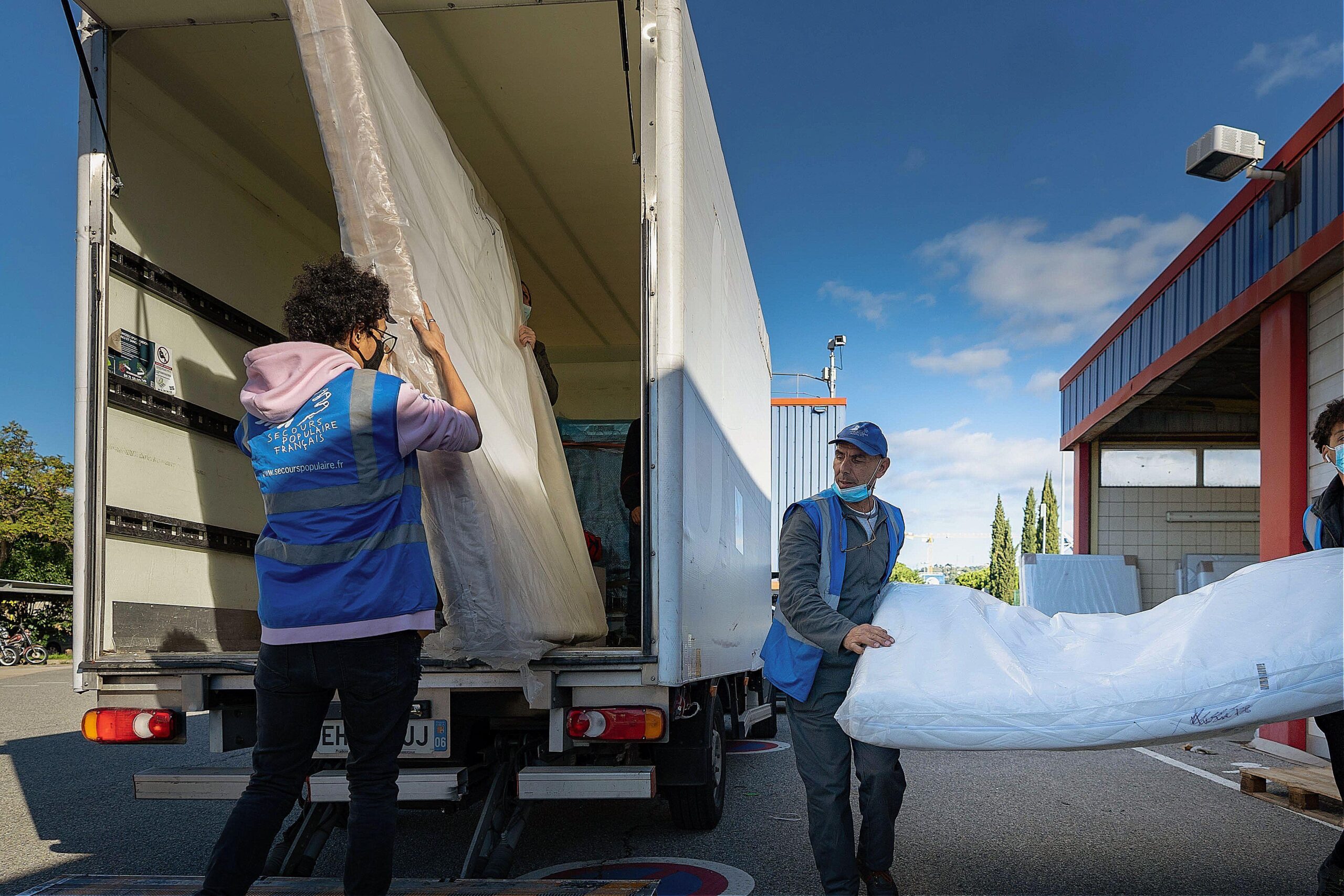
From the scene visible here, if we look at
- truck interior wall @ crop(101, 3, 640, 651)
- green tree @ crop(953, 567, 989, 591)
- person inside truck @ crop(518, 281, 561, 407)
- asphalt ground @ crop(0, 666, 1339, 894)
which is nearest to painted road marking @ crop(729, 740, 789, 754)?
asphalt ground @ crop(0, 666, 1339, 894)

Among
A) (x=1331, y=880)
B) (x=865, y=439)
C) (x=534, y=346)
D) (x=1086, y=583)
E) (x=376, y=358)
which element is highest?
(x=534, y=346)

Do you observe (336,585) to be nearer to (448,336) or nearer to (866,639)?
(448,336)

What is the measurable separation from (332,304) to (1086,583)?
57.1 ft

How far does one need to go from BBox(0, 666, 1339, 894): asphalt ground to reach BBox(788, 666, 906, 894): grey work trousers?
60 centimetres

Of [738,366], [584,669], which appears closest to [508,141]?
[738,366]

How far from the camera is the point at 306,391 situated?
2.83 metres

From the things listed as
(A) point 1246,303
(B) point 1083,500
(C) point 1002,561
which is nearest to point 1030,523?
(C) point 1002,561

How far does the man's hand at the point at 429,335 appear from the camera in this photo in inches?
128

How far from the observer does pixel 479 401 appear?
143 inches

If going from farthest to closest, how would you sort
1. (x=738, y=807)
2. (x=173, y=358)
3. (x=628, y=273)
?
(x=628, y=273) < (x=738, y=807) < (x=173, y=358)

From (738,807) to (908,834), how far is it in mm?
1075

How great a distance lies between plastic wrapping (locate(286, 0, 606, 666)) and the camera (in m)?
3.21

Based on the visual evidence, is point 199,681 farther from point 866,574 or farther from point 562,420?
point 562,420

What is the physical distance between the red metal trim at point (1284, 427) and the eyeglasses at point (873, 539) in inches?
236
